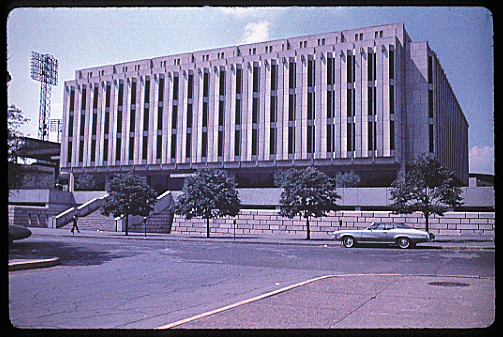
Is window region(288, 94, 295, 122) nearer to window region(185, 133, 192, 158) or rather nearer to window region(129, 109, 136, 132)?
window region(185, 133, 192, 158)

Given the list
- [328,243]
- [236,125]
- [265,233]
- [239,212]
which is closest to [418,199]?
[328,243]

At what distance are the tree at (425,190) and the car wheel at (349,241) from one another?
204 centimetres

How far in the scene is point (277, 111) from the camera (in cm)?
4372

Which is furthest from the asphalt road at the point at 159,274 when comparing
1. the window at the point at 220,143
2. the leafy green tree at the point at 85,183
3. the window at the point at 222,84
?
the window at the point at 222,84

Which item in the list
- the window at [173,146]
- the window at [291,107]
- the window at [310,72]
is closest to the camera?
the window at [310,72]

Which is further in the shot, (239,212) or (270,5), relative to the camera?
(239,212)

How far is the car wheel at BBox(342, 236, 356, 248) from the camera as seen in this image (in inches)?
697

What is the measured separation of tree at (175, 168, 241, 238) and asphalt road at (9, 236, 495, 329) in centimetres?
731

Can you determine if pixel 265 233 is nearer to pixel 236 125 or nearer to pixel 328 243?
pixel 328 243

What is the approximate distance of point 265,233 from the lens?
21.0m

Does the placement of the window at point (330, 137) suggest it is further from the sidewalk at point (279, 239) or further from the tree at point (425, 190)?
the sidewalk at point (279, 239)

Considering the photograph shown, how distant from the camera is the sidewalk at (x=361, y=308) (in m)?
6.62
